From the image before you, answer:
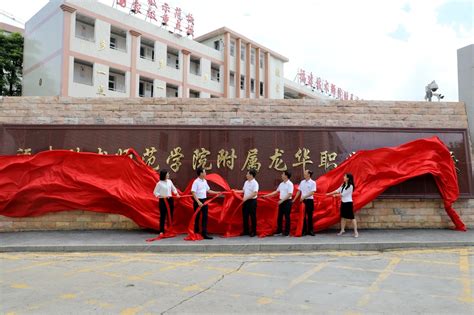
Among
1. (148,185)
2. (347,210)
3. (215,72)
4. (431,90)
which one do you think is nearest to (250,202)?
(347,210)

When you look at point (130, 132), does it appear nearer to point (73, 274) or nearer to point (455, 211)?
point (73, 274)

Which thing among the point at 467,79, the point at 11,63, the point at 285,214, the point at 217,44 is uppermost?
the point at 217,44

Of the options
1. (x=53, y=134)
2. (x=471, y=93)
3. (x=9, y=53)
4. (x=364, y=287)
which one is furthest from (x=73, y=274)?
(x=9, y=53)

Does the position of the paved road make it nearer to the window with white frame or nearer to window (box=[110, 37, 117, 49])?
window (box=[110, 37, 117, 49])

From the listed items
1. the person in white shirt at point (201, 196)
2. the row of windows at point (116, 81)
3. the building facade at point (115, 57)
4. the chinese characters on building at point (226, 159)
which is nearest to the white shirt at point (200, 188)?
the person in white shirt at point (201, 196)

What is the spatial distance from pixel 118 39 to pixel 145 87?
11.6ft

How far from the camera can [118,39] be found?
83.5 ft

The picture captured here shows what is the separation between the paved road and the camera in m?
3.89

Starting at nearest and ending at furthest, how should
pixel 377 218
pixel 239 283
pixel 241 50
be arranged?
pixel 239 283, pixel 377 218, pixel 241 50

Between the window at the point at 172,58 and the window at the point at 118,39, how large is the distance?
3505 mm

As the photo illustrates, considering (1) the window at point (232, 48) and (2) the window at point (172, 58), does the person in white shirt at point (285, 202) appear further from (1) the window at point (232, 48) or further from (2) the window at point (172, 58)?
(1) the window at point (232, 48)

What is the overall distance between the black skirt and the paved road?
1321 mm

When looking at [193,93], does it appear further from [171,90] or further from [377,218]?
[377,218]

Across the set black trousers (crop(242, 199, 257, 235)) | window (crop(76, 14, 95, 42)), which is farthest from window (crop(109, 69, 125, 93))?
black trousers (crop(242, 199, 257, 235))
